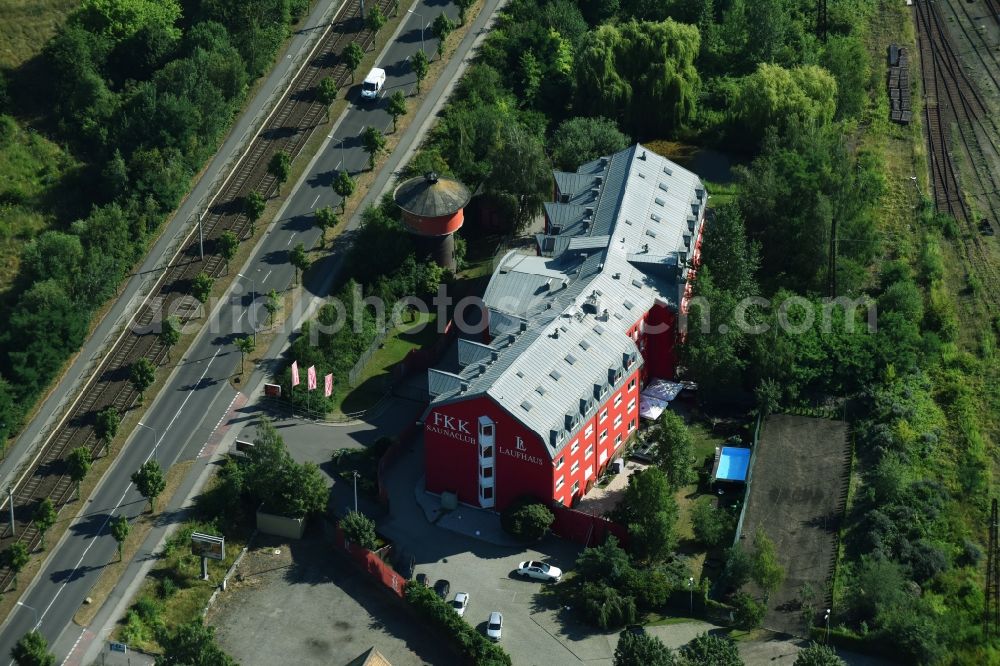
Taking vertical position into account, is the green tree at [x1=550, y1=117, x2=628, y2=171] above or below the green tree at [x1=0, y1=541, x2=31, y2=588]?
above

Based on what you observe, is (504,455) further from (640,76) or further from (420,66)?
(420,66)

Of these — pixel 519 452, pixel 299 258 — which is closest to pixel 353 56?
pixel 299 258

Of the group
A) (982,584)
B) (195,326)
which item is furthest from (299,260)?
(982,584)

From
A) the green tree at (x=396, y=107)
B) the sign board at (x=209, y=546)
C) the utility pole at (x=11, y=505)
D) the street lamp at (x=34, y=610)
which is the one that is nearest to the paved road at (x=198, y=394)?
the street lamp at (x=34, y=610)

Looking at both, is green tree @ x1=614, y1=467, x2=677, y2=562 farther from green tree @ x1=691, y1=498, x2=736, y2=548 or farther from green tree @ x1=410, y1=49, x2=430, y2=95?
green tree @ x1=410, y1=49, x2=430, y2=95

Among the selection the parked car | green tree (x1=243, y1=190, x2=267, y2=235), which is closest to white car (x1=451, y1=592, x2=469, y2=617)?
the parked car
